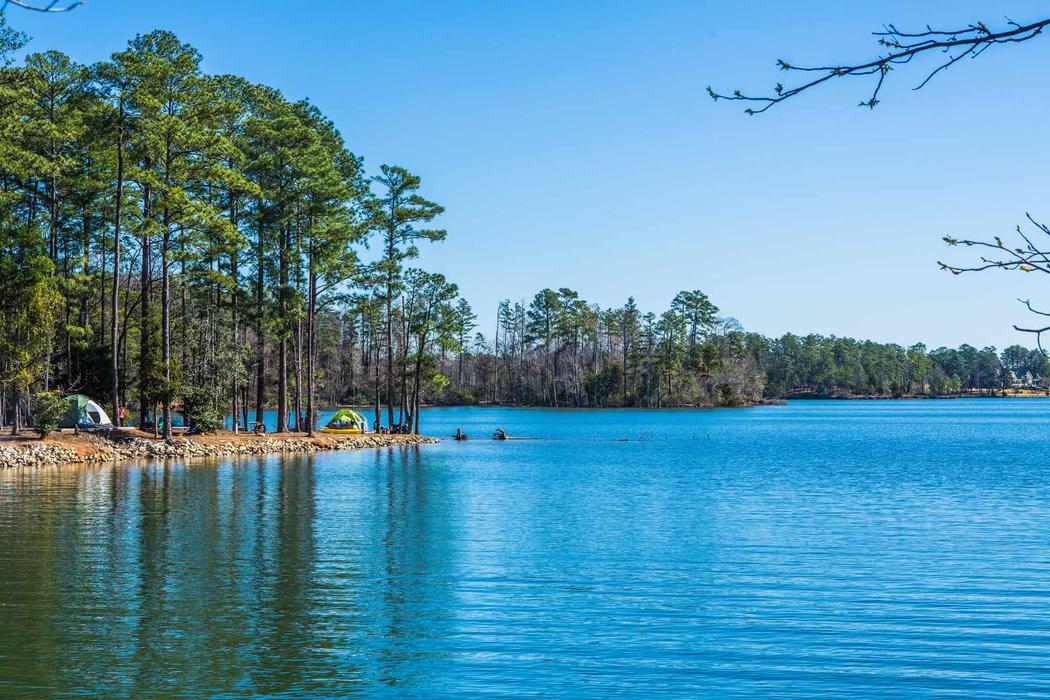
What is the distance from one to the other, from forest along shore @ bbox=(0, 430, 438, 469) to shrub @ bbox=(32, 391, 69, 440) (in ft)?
1.49

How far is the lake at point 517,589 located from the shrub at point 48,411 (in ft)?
19.7

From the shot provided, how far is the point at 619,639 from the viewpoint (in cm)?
1131

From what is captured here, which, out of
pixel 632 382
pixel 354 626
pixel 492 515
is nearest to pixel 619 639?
pixel 354 626

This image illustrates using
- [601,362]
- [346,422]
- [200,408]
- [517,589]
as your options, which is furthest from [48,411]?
[601,362]

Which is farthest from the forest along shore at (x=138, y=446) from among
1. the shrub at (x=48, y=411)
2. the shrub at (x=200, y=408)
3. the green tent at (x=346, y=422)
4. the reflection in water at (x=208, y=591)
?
Answer: the reflection in water at (x=208, y=591)

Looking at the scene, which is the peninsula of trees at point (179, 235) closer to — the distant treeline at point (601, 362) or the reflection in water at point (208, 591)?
the reflection in water at point (208, 591)

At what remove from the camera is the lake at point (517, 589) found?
993 centimetres

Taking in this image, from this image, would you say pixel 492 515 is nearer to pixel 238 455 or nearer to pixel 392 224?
pixel 238 455

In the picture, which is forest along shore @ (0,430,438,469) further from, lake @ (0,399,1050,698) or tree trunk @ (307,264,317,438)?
lake @ (0,399,1050,698)

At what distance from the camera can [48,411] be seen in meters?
35.0

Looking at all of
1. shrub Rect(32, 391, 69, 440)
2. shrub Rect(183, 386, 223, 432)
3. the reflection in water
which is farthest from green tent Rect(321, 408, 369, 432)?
the reflection in water

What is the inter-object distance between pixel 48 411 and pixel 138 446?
3591mm

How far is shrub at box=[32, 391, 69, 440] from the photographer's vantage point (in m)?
34.9

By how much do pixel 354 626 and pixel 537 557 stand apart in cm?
539
